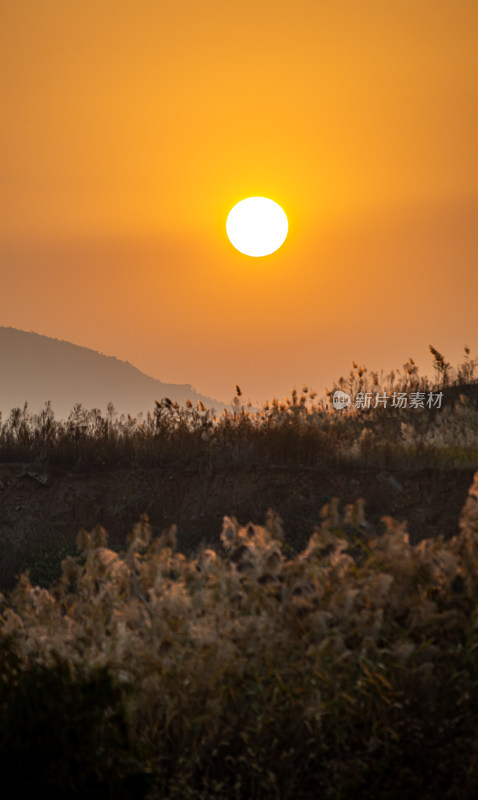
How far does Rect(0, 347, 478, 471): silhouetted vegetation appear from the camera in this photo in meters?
11.5

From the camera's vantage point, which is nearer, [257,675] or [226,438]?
[257,675]

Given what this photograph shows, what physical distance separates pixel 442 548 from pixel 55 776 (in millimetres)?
2136

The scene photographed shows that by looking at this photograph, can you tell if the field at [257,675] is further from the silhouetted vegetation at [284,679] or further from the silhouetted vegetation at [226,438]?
the silhouetted vegetation at [226,438]

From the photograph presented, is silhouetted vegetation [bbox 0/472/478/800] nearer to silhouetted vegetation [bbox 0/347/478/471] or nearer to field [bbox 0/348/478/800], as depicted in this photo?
field [bbox 0/348/478/800]

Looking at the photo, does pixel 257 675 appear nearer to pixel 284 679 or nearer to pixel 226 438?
pixel 284 679

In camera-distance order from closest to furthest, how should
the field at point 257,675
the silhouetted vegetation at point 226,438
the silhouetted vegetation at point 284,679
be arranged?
the field at point 257,675 < the silhouetted vegetation at point 284,679 < the silhouetted vegetation at point 226,438

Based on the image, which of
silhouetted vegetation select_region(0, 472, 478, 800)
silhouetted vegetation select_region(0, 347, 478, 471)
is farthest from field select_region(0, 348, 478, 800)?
silhouetted vegetation select_region(0, 347, 478, 471)

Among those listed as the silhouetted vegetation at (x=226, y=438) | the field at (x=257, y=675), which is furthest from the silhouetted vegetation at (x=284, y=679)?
the silhouetted vegetation at (x=226, y=438)

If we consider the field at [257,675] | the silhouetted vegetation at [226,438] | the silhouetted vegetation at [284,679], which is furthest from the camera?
the silhouetted vegetation at [226,438]

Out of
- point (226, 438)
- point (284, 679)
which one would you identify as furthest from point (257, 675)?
point (226, 438)

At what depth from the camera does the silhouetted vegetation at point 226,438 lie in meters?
11.5

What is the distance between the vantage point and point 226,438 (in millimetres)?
12133

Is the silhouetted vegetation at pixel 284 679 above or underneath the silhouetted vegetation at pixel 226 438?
underneath

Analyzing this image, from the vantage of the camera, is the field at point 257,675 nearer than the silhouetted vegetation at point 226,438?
Yes
